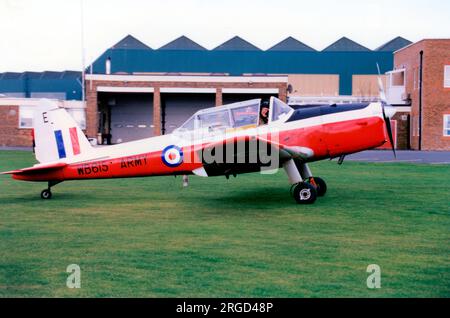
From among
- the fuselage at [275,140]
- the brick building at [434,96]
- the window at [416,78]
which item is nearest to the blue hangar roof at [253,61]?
the window at [416,78]

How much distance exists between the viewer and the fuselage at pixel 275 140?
11539mm

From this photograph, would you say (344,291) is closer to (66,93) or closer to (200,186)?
(200,186)

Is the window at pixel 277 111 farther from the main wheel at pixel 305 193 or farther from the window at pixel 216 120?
the main wheel at pixel 305 193

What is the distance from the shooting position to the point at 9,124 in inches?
1758

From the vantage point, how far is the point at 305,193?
36.9 feet

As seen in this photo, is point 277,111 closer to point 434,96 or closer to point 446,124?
point 434,96

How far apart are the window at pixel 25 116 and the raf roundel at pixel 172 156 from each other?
34947 mm

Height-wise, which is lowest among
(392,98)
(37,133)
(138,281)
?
(138,281)

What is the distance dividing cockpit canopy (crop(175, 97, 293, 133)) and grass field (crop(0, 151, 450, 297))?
1.60m

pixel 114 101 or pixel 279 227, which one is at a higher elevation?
pixel 114 101

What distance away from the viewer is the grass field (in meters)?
5.48
